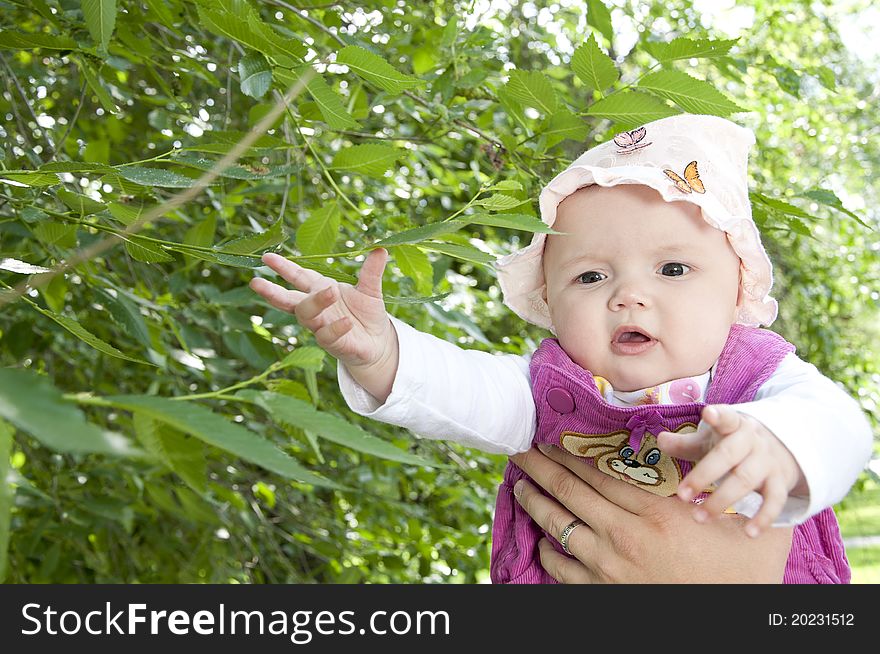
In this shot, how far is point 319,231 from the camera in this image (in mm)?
1218

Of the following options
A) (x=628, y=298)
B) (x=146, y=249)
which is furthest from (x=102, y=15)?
(x=628, y=298)

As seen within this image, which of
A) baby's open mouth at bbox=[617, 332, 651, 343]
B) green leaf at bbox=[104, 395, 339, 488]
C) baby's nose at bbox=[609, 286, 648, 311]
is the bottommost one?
green leaf at bbox=[104, 395, 339, 488]

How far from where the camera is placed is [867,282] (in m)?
4.29

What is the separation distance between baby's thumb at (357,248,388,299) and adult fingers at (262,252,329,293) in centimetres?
4

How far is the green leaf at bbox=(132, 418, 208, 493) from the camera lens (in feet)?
1.94

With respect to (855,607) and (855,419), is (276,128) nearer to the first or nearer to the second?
(855,419)

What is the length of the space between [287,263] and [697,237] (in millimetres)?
570

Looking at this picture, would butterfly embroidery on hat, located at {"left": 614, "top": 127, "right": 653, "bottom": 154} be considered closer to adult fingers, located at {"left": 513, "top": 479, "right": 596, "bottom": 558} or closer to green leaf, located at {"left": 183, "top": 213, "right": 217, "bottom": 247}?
adult fingers, located at {"left": 513, "top": 479, "right": 596, "bottom": 558}

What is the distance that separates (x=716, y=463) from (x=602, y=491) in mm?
554

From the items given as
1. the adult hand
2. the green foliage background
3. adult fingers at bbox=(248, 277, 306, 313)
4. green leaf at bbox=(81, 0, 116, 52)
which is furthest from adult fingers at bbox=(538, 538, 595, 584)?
green leaf at bbox=(81, 0, 116, 52)

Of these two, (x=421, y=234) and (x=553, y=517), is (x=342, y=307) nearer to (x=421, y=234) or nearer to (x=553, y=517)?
(x=421, y=234)

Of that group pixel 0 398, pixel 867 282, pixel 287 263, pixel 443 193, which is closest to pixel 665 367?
pixel 287 263

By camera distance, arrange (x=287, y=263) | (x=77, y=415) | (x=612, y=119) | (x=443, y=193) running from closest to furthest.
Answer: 1. (x=77, y=415)
2. (x=287, y=263)
3. (x=612, y=119)
4. (x=443, y=193)

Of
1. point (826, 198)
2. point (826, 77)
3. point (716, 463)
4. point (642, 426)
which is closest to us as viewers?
point (716, 463)
